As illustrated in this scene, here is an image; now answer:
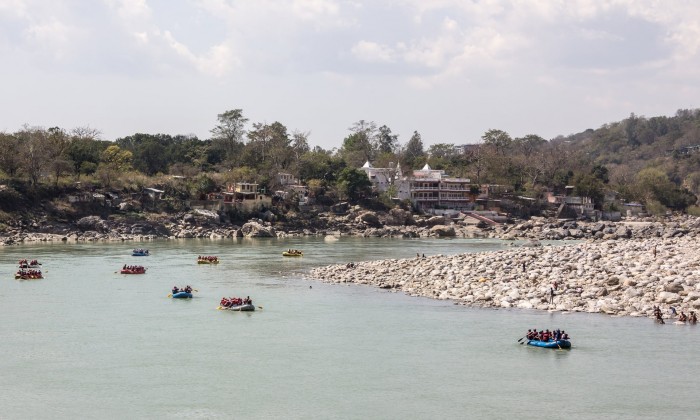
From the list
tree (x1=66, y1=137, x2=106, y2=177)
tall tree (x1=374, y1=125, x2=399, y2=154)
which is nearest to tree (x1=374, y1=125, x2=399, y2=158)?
tall tree (x1=374, y1=125, x2=399, y2=154)

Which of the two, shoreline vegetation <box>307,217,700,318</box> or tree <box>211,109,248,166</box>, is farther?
tree <box>211,109,248,166</box>

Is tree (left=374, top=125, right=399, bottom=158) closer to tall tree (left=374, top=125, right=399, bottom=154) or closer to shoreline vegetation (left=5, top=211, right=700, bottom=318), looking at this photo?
tall tree (left=374, top=125, right=399, bottom=154)

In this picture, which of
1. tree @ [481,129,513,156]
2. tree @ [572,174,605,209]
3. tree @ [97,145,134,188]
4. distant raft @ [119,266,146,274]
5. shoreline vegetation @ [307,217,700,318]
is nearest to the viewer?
shoreline vegetation @ [307,217,700,318]

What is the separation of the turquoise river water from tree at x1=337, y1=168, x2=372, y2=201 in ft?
198

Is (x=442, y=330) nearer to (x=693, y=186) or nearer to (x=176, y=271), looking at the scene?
(x=176, y=271)

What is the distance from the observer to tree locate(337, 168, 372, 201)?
10812cm

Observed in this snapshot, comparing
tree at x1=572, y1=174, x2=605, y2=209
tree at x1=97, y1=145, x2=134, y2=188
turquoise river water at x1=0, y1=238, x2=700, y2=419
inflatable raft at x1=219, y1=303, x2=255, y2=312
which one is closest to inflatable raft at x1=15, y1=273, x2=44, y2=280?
turquoise river water at x1=0, y1=238, x2=700, y2=419

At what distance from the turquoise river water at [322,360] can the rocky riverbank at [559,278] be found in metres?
1.68

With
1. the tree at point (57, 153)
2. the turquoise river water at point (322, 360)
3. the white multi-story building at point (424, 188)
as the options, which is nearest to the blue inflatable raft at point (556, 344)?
the turquoise river water at point (322, 360)

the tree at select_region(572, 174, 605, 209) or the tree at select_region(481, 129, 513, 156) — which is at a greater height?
the tree at select_region(481, 129, 513, 156)

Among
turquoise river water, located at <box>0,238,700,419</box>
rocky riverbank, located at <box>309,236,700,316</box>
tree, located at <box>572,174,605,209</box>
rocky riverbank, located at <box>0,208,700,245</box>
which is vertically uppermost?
tree, located at <box>572,174,605,209</box>

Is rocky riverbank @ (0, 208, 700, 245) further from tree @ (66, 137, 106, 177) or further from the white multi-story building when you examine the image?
tree @ (66, 137, 106, 177)

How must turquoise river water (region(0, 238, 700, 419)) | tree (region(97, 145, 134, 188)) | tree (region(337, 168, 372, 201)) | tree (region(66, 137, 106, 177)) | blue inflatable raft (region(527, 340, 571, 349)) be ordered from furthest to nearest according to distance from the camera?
tree (region(337, 168, 372, 201)) → tree (region(97, 145, 134, 188)) → tree (region(66, 137, 106, 177)) → blue inflatable raft (region(527, 340, 571, 349)) → turquoise river water (region(0, 238, 700, 419))

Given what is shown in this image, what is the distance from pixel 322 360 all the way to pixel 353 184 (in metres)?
77.2
